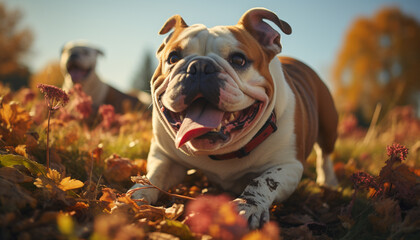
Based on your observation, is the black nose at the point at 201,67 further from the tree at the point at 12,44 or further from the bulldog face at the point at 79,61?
the tree at the point at 12,44

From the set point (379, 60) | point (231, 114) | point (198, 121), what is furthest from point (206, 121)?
point (379, 60)

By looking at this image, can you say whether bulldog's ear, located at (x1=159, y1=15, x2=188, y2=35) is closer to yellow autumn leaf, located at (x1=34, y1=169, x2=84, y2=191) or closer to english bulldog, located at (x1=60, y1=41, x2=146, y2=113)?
yellow autumn leaf, located at (x1=34, y1=169, x2=84, y2=191)

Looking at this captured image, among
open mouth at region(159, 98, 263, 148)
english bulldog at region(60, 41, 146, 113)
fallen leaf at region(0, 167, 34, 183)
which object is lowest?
english bulldog at region(60, 41, 146, 113)

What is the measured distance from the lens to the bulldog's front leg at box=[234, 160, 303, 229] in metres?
1.76

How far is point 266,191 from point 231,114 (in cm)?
53

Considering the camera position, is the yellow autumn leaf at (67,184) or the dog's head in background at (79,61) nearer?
the yellow autumn leaf at (67,184)

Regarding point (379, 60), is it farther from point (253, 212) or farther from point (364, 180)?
point (253, 212)

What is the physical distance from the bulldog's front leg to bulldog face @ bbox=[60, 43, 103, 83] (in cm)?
530

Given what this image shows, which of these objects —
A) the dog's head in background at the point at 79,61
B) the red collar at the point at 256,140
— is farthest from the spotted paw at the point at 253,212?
the dog's head in background at the point at 79,61

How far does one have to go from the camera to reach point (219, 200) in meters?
1.29

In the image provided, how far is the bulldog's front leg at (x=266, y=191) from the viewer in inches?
69.4

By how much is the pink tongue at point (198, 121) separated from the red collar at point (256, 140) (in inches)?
15.9

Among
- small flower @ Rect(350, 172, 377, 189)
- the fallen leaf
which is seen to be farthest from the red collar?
the fallen leaf

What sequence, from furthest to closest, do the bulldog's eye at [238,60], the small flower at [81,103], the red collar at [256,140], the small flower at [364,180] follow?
the small flower at [81,103] → the red collar at [256,140] → the bulldog's eye at [238,60] → the small flower at [364,180]
